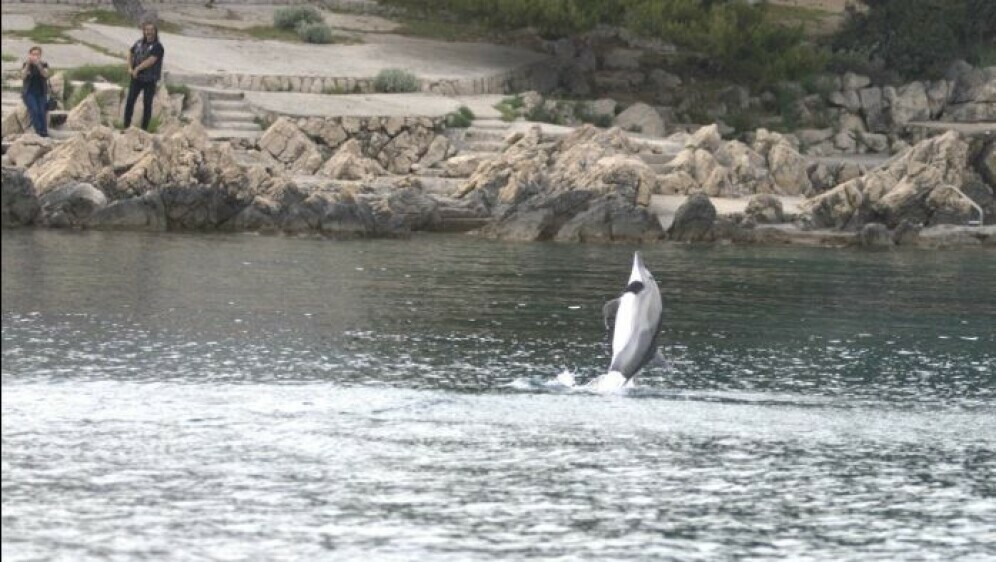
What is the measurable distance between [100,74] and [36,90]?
4789mm

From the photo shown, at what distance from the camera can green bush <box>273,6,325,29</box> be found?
47.5 metres

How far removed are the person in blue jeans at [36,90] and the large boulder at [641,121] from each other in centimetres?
1310

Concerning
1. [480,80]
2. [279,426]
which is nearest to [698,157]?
[480,80]

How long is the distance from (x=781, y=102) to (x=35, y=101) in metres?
19.0

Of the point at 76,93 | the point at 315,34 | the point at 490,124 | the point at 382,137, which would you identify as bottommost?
the point at 382,137

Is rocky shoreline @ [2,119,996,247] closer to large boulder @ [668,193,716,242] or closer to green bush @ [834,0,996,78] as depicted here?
large boulder @ [668,193,716,242]

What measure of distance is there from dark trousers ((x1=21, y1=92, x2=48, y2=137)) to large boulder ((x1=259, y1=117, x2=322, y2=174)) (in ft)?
13.7

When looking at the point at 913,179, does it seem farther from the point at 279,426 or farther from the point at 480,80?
the point at 279,426

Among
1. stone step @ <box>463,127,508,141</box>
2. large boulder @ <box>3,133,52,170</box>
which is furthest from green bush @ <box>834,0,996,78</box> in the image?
large boulder @ <box>3,133,52,170</box>

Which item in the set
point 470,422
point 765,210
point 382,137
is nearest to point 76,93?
point 382,137

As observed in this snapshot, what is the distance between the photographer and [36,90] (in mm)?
34375

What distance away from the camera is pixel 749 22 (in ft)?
152

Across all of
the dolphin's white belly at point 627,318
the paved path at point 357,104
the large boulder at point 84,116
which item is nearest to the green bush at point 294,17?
the paved path at point 357,104

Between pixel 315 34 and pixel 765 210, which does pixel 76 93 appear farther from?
pixel 765 210
